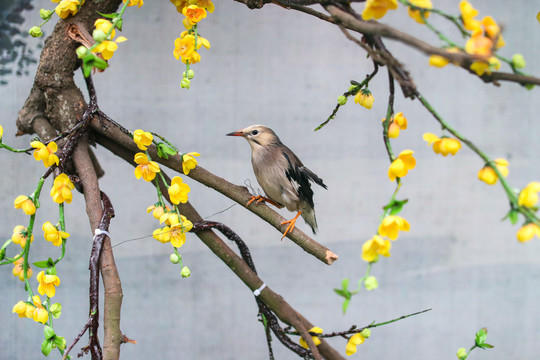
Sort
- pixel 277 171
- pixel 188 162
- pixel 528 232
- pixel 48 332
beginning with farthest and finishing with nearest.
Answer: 1. pixel 277 171
2. pixel 188 162
3. pixel 48 332
4. pixel 528 232

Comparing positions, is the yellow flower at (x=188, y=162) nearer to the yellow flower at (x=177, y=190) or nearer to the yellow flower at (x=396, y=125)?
the yellow flower at (x=177, y=190)

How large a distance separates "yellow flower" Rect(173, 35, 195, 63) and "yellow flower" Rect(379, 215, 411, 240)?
0.32 meters

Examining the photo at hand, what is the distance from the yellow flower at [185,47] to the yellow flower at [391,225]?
32 cm

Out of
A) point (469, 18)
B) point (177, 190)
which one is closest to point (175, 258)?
point (177, 190)

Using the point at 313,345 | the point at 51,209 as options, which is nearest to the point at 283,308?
the point at 313,345

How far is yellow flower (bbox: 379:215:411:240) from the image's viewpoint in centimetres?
42

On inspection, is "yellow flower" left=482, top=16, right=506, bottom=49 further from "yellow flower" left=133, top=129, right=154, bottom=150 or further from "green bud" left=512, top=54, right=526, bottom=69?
"yellow flower" left=133, top=129, right=154, bottom=150

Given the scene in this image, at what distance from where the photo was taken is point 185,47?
63cm

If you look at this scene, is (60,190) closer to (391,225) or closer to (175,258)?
(175,258)

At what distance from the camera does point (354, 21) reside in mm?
453

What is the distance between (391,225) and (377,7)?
172mm

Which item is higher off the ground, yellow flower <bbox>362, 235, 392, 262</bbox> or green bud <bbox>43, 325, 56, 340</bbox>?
yellow flower <bbox>362, 235, 392, 262</bbox>

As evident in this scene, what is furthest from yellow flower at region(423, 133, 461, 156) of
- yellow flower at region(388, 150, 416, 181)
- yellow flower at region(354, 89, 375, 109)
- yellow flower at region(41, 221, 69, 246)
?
yellow flower at region(41, 221, 69, 246)

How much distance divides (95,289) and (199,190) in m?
0.73
